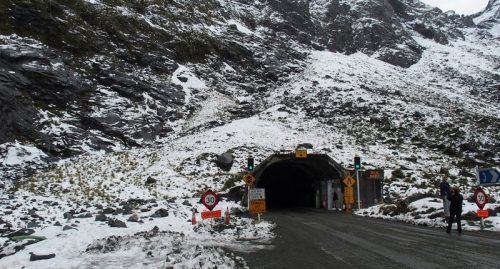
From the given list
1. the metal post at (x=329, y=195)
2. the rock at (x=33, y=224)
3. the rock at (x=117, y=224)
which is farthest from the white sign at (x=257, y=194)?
the metal post at (x=329, y=195)

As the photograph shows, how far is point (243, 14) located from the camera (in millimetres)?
86625

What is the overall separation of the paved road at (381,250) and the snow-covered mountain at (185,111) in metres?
2.47

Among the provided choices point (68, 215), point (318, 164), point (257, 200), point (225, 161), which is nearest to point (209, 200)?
point (257, 200)

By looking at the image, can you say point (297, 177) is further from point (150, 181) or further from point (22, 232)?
point (22, 232)

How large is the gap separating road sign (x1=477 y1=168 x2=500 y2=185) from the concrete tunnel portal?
16.1 m

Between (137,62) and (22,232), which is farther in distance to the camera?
(137,62)

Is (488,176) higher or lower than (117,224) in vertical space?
higher

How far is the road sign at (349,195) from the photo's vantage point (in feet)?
102

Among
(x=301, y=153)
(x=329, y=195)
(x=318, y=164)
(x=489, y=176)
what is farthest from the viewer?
(x=329, y=195)

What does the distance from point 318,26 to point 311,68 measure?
1075 inches

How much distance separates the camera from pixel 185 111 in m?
47.4

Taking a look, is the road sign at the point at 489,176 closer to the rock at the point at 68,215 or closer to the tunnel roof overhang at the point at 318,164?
the rock at the point at 68,215

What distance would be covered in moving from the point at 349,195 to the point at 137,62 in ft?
107

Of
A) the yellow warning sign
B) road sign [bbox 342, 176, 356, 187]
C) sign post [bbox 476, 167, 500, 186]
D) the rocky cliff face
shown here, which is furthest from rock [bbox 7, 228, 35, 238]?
road sign [bbox 342, 176, 356, 187]
